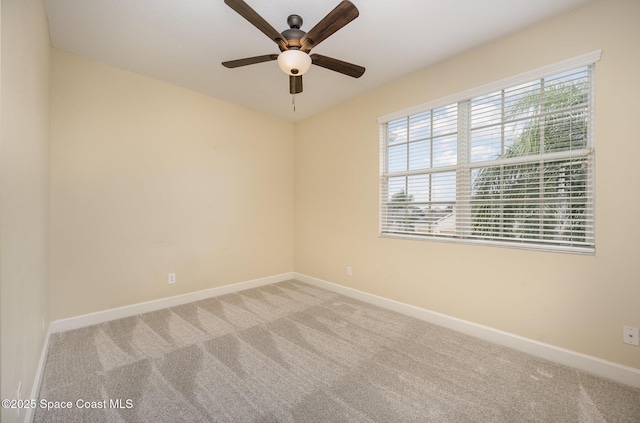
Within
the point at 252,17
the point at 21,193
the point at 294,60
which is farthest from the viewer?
the point at 294,60

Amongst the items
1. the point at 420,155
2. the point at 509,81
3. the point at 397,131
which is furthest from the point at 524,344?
the point at 397,131

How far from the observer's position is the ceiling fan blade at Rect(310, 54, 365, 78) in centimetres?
205

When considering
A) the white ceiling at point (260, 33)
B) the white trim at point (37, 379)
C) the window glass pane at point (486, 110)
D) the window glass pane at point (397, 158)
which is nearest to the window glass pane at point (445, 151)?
the window glass pane at point (486, 110)

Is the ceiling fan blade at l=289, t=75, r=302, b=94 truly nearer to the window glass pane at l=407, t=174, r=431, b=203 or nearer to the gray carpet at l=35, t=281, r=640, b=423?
the window glass pane at l=407, t=174, r=431, b=203

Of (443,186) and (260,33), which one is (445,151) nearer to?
(443,186)

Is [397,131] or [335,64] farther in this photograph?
[397,131]

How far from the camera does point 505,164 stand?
2369 mm

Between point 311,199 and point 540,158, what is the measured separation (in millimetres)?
2905

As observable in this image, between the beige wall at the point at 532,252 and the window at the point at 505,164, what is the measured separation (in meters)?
0.10

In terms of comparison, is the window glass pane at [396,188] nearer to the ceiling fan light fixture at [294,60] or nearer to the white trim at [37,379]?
the ceiling fan light fixture at [294,60]

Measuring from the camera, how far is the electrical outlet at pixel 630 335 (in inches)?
71.3

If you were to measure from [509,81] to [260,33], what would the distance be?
2.25 m

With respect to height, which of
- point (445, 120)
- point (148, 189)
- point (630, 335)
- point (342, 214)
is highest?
point (445, 120)

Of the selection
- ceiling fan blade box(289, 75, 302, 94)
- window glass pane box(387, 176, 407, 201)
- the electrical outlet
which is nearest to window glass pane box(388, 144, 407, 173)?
window glass pane box(387, 176, 407, 201)
